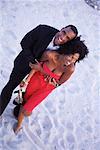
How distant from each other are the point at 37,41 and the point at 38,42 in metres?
0.01

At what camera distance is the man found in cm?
260

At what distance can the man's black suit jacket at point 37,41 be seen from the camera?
2721 millimetres

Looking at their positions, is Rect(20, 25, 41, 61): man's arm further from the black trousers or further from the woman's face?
the woman's face

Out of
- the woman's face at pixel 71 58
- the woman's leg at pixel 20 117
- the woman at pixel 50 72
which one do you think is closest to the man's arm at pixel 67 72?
the woman at pixel 50 72

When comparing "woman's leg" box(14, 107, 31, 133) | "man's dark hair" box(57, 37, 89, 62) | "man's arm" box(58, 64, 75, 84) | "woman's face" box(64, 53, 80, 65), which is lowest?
"woman's leg" box(14, 107, 31, 133)

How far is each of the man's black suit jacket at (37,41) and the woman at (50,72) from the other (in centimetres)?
7

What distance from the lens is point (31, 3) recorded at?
17.8 feet

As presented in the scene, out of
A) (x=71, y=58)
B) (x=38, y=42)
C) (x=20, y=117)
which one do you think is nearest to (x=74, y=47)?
(x=71, y=58)

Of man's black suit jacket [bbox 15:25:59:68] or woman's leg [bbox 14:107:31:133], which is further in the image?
woman's leg [bbox 14:107:31:133]

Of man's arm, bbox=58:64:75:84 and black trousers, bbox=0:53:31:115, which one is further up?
black trousers, bbox=0:53:31:115

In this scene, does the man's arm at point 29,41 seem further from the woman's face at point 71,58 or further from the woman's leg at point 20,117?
the woman's leg at point 20,117

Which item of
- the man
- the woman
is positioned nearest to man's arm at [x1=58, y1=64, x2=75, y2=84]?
the woman

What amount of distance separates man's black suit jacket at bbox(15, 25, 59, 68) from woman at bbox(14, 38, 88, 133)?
0.07 meters

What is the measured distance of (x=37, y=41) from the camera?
2.75m
